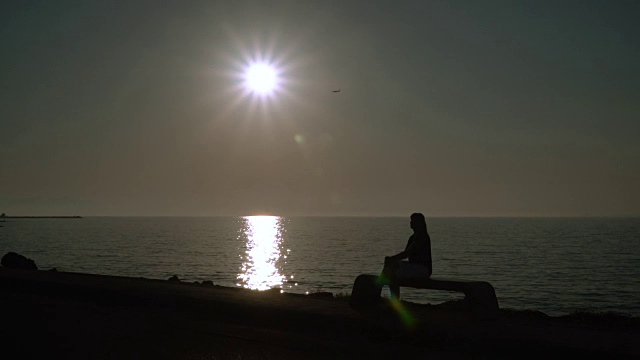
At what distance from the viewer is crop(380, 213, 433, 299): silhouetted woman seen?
36.6 feet

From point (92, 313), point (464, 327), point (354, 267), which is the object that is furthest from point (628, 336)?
point (354, 267)

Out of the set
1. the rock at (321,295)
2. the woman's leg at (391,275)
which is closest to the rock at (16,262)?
the rock at (321,295)

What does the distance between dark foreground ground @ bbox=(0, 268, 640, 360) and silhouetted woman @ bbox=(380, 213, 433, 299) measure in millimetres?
606

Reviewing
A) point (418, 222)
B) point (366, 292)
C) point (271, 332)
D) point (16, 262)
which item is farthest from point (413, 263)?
point (16, 262)

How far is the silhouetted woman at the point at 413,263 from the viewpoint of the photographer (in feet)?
36.6

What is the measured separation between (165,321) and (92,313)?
2.05 meters

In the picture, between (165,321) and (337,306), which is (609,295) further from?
(165,321)

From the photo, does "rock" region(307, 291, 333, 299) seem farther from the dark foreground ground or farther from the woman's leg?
the woman's leg

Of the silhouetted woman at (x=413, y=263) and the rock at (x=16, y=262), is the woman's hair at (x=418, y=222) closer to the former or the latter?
the silhouetted woman at (x=413, y=263)

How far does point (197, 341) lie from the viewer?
9.21 metres

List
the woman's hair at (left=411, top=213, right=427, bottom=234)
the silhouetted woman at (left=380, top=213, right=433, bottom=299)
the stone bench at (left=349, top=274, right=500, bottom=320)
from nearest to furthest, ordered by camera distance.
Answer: the stone bench at (left=349, top=274, right=500, bottom=320) → the silhouetted woman at (left=380, top=213, right=433, bottom=299) → the woman's hair at (left=411, top=213, right=427, bottom=234)

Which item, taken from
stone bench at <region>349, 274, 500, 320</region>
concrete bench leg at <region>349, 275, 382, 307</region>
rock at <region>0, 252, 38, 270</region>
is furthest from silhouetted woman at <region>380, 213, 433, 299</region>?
rock at <region>0, 252, 38, 270</region>

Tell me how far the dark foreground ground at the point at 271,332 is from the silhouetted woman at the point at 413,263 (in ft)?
1.99

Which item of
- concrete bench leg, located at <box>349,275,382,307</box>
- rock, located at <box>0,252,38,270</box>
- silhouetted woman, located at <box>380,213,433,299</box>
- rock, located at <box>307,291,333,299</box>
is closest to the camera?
silhouetted woman, located at <box>380,213,433,299</box>
